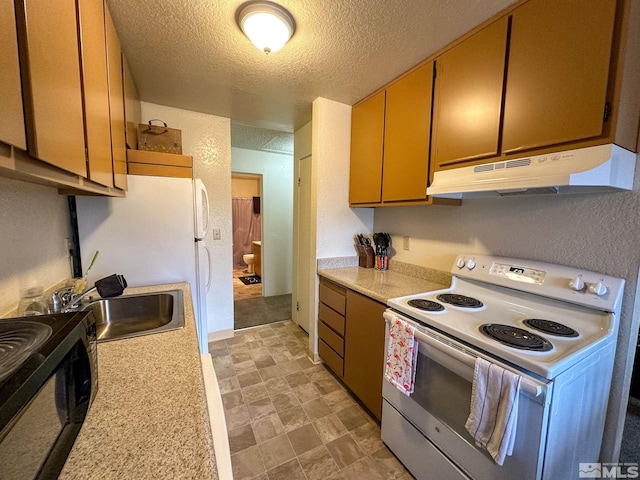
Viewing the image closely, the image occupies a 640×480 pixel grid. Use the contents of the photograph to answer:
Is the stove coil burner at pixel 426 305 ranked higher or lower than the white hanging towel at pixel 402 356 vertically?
higher

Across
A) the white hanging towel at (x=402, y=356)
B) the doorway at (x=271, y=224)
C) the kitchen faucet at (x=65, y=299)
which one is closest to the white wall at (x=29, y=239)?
the kitchen faucet at (x=65, y=299)

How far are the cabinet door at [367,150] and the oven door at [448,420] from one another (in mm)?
1147

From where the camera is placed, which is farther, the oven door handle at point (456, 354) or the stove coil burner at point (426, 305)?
the stove coil burner at point (426, 305)

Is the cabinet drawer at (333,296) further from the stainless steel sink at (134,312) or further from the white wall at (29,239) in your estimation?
the white wall at (29,239)

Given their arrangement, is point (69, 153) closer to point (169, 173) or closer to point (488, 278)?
point (169, 173)

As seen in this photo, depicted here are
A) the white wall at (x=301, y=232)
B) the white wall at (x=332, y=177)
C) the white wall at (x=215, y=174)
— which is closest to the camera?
the white wall at (x=332, y=177)

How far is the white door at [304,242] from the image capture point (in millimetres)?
2838

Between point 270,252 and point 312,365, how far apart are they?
225cm

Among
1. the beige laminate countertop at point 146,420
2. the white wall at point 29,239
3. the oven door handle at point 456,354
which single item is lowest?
the oven door handle at point 456,354

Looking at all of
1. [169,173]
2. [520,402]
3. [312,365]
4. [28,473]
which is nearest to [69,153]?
[28,473]

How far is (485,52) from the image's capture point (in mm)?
1356

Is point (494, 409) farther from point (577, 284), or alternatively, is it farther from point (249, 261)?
point (249, 261)

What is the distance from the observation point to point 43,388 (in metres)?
0.48

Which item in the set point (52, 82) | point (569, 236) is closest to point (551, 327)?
point (569, 236)
